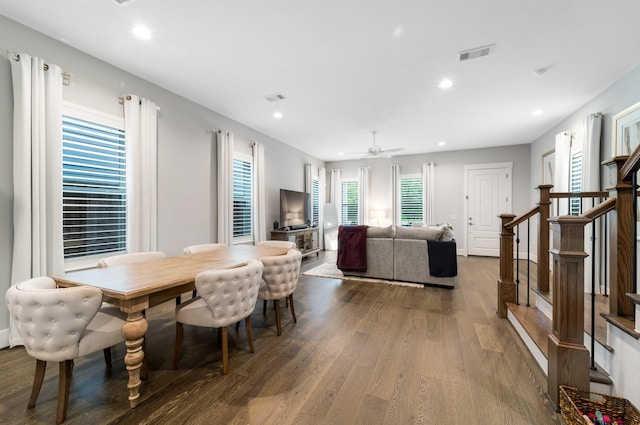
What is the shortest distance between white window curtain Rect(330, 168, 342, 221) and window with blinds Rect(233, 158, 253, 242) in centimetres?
389

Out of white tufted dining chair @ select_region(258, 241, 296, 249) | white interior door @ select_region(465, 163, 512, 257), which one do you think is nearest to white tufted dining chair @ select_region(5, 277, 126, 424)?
white tufted dining chair @ select_region(258, 241, 296, 249)

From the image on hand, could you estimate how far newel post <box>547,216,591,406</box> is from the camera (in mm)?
1567

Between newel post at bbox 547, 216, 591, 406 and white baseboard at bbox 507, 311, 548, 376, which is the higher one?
newel post at bbox 547, 216, 591, 406

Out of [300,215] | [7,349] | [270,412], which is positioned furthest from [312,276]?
[7,349]

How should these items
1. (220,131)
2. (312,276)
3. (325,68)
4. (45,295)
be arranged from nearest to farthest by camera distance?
(45,295)
(325,68)
(220,131)
(312,276)

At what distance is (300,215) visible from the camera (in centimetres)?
676

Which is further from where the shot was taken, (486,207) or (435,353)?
(486,207)

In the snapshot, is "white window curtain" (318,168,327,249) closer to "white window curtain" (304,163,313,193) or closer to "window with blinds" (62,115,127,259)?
"white window curtain" (304,163,313,193)

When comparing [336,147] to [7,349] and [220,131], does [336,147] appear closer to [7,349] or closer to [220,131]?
[220,131]

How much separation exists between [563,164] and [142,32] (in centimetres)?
634

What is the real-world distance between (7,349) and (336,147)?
6419mm

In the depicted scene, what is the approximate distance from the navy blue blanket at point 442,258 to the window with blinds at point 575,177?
7.05 feet

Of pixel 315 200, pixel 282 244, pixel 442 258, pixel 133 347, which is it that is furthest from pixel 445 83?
pixel 315 200

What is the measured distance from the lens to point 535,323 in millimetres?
2396
